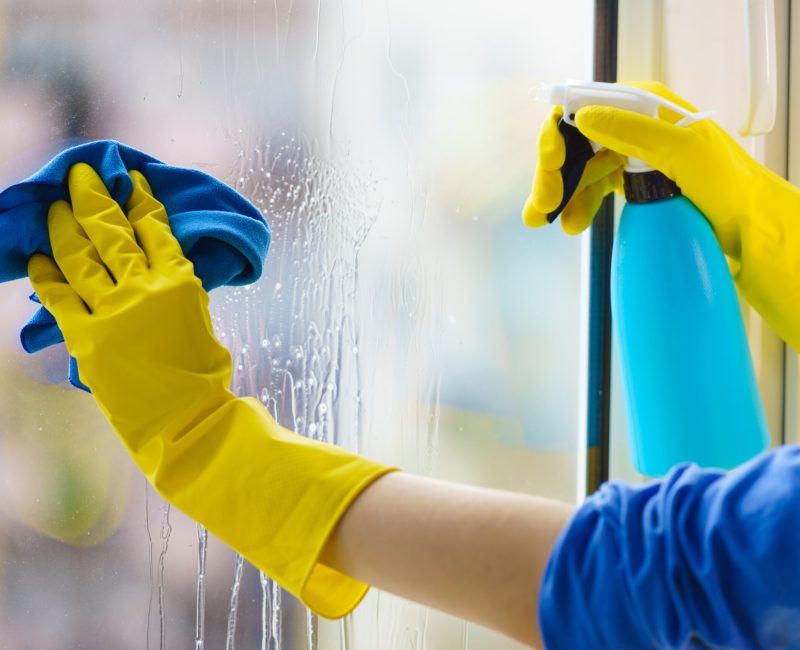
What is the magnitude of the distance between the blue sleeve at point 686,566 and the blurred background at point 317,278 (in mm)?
523

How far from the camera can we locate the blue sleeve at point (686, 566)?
346 mm

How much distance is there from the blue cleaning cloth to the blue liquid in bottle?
35cm

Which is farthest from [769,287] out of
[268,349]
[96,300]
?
[96,300]

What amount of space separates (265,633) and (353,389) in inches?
10.6

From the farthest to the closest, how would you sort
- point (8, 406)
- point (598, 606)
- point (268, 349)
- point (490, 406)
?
point (490, 406)
point (268, 349)
point (8, 406)
point (598, 606)

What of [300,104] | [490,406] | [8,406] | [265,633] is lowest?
[265,633]

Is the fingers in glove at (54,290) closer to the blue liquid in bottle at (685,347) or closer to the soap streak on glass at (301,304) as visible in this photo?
the soap streak on glass at (301,304)

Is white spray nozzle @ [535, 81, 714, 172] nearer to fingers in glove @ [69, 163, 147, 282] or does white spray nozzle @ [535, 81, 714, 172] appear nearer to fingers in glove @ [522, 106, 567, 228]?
fingers in glove @ [522, 106, 567, 228]

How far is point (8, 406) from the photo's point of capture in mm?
741

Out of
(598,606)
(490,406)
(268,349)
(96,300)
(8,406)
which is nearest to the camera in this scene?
(598,606)

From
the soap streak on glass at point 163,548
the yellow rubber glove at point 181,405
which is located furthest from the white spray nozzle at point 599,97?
A: the soap streak on glass at point 163,548

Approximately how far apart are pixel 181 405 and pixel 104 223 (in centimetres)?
14

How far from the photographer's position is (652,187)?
0.76 m

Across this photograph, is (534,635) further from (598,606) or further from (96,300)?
(96,300)
